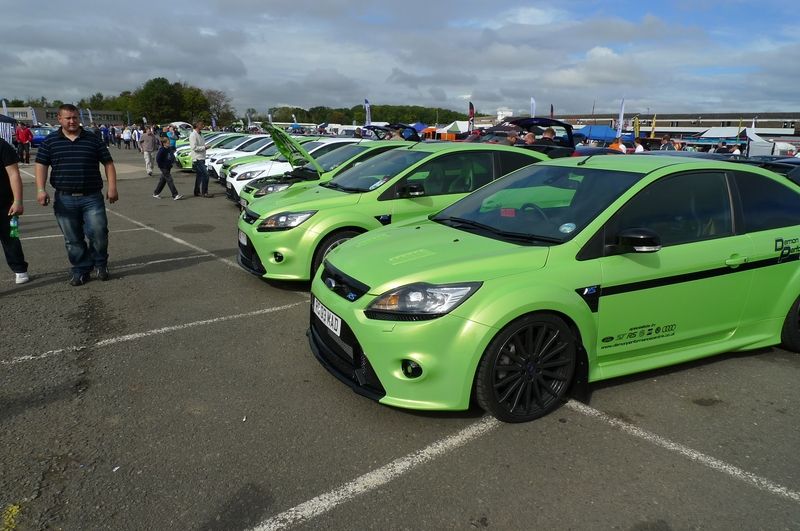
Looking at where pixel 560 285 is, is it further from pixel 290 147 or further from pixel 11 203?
pixel 290 147

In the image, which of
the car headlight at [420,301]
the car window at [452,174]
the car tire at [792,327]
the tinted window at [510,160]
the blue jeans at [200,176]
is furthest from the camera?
the blue jeans at [200,176]

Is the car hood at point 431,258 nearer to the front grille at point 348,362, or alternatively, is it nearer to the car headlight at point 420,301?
the car headlight at point 420,301

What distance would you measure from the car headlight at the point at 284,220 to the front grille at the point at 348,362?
7.17ft

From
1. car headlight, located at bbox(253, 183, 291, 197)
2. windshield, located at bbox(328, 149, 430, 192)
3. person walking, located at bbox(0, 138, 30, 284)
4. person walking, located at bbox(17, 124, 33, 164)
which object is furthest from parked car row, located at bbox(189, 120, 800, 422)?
person walking, located at bbox(17, 124, 33, 164)

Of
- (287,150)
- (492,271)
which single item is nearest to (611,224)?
(492,271)

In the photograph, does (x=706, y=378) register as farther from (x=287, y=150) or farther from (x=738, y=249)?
(x=287, y=150)

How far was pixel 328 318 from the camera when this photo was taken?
3473 millimetres

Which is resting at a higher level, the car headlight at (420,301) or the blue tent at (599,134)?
the blue tent at (599,134)

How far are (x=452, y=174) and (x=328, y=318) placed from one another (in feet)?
11.1

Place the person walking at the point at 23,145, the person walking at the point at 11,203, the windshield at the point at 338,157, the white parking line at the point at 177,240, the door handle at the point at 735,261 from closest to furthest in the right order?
the door handle at the point at 735,261, the person walking at the point at 11,203, the white parking line at the point at 177,240, the windshield at the point at 338,157, the person walking at the point at 23,145

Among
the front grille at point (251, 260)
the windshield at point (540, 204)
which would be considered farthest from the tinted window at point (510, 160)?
the front grille at point (251, 260)

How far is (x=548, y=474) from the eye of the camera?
280cm

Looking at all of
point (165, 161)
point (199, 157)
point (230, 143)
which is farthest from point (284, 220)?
point (230, 143)

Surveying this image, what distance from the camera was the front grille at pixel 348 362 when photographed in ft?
10.3
